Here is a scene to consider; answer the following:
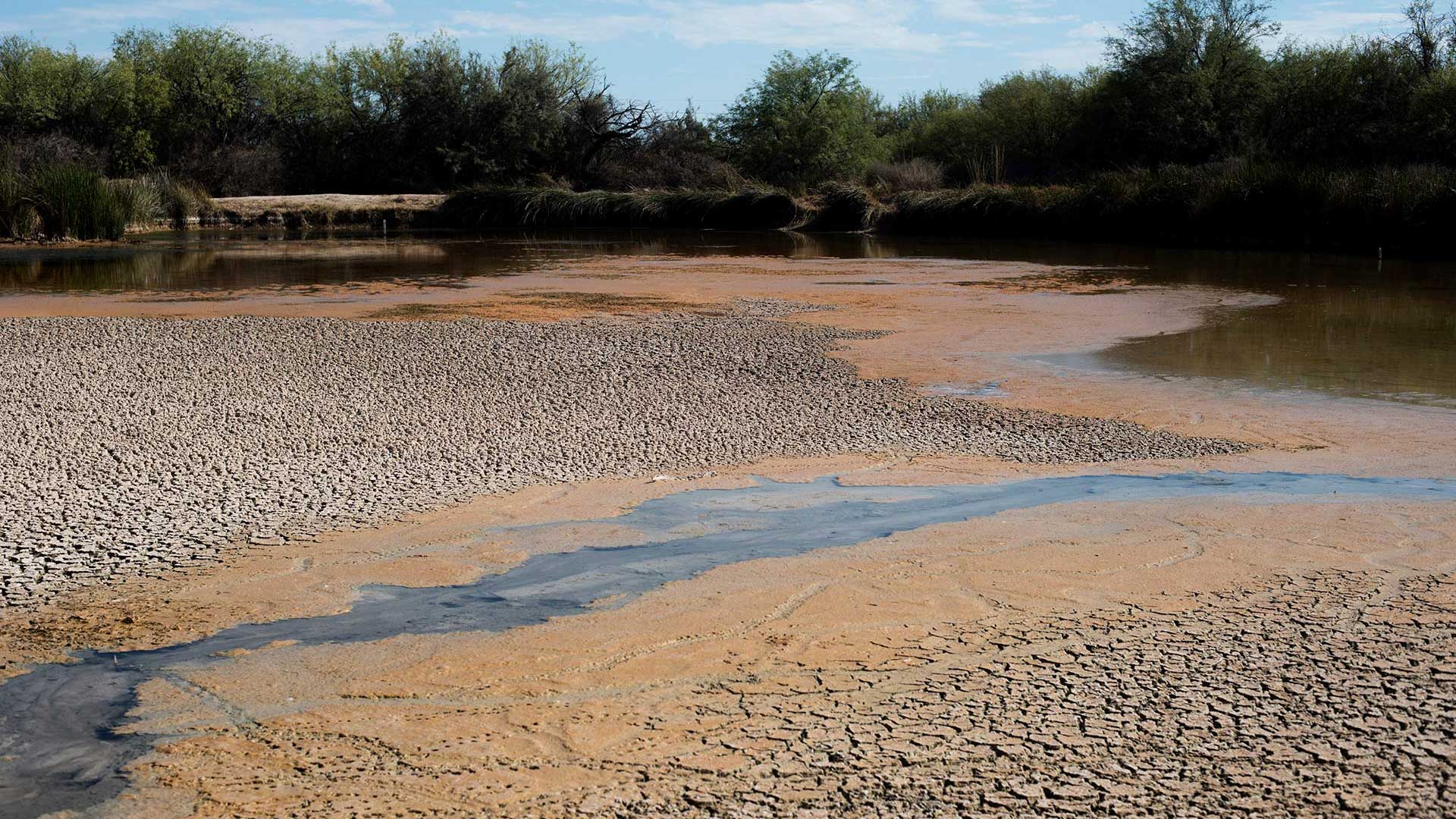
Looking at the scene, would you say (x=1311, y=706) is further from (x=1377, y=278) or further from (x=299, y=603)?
(x=1377, y=278)

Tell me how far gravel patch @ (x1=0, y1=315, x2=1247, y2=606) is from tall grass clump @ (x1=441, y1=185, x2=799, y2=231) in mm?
23116

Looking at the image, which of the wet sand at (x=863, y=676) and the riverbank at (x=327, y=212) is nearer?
the wet sand at (x=863, y=676)

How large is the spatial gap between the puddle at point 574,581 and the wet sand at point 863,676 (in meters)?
0.10

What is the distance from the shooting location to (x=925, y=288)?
51.3 feet

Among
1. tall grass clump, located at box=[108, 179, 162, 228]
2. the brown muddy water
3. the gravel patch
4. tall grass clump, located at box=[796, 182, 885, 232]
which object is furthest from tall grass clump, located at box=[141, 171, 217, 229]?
the gravel patch

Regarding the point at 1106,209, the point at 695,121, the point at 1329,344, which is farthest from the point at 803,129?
the point at 1329,344

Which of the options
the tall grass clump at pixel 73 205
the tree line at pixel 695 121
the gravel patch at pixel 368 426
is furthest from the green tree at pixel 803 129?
the gravel patch at pixel 368 426

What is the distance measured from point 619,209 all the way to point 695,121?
25.9 ft

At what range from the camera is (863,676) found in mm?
3562

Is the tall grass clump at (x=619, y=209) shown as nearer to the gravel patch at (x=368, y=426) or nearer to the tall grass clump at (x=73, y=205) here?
the tall grass clump at (x=73, y=205)

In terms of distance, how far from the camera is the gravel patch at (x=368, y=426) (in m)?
5.15

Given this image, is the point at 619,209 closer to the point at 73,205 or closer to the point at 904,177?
the point at 904,177

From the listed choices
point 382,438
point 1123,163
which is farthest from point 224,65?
point 382,438

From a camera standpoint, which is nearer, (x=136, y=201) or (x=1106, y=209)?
(x=1106, y=209)
